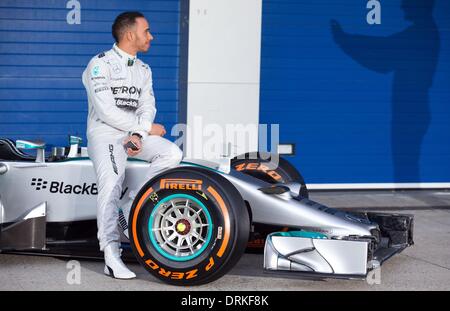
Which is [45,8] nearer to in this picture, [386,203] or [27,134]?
[27,134]

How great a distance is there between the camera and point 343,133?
1088 cm

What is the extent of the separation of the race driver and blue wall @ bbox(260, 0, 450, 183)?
14.6 feet

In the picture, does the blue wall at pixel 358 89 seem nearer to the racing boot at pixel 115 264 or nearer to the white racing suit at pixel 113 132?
the white racing suit at pixel 113 132

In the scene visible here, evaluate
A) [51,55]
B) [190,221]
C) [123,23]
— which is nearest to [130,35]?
[123,23]

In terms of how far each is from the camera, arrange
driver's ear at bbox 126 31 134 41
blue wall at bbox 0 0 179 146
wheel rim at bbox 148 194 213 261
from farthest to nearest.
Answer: blue wall at bbox 0 0 179 146
driver's ear at bbox 126 31 134 41
wheel rim at bbox 148 194 213 261

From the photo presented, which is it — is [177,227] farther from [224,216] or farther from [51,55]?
[51,55]

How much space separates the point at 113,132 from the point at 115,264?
2.87 feet

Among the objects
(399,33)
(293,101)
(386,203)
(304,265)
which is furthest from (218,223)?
(399,33)

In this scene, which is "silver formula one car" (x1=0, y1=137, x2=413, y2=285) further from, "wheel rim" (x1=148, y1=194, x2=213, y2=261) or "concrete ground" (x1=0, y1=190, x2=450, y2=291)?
"concrete ground" (x1=0, y1=190, x2=450, y2=291)

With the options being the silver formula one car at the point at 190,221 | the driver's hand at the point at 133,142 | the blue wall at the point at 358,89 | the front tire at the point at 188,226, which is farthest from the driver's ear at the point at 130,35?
the blue wall at the point at 358,89

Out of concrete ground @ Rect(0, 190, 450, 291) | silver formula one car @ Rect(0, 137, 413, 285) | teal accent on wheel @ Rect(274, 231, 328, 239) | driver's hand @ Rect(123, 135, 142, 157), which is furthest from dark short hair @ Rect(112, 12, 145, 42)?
teal accent on wheel @ Rect(274, 231, 328, 239)

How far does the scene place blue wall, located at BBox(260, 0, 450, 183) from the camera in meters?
10.7

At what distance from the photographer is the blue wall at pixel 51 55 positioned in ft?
32.6

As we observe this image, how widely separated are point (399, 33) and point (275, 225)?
17.5ft
